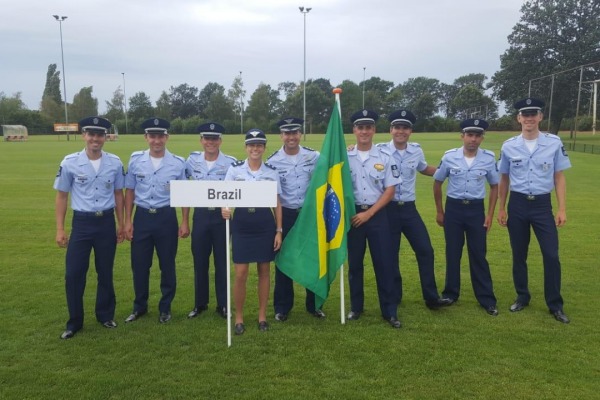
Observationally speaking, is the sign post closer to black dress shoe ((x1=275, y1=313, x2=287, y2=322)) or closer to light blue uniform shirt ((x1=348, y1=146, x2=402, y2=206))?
black dress shoe ((x1=275, y1=313, x2=287, y2=322))

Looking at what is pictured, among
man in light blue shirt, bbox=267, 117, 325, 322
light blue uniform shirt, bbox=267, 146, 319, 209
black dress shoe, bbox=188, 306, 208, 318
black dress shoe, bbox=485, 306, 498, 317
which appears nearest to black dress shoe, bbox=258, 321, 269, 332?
man in light blue shirt, bbox=267, 117, 325, 322

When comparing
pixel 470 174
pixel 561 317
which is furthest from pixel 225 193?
pixel 561 317

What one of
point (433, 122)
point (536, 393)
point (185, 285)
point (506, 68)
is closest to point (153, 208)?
point (185, 285)

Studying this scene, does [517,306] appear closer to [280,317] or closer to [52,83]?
[280,317]

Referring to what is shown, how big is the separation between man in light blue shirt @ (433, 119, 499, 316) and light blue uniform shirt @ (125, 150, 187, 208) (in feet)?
9.73

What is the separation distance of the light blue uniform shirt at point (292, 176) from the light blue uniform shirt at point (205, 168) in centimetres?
55

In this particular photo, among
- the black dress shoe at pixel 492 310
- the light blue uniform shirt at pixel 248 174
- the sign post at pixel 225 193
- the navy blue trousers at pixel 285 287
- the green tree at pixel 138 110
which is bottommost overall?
the black dress shoe at pixel 492 310

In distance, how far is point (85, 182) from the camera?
4.70 m

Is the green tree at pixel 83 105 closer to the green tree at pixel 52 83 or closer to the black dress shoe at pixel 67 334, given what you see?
the green tree at pixel 52 83

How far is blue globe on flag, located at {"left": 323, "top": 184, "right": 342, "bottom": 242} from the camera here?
4973 millimetres

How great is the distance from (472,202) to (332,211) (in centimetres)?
157

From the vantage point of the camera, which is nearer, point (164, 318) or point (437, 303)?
point (164, 318)

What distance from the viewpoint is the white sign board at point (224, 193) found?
4516 millimetres

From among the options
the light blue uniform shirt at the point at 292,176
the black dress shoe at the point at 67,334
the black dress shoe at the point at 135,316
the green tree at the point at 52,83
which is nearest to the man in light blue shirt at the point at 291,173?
the light blue uniform shirt at the point at 292,176
